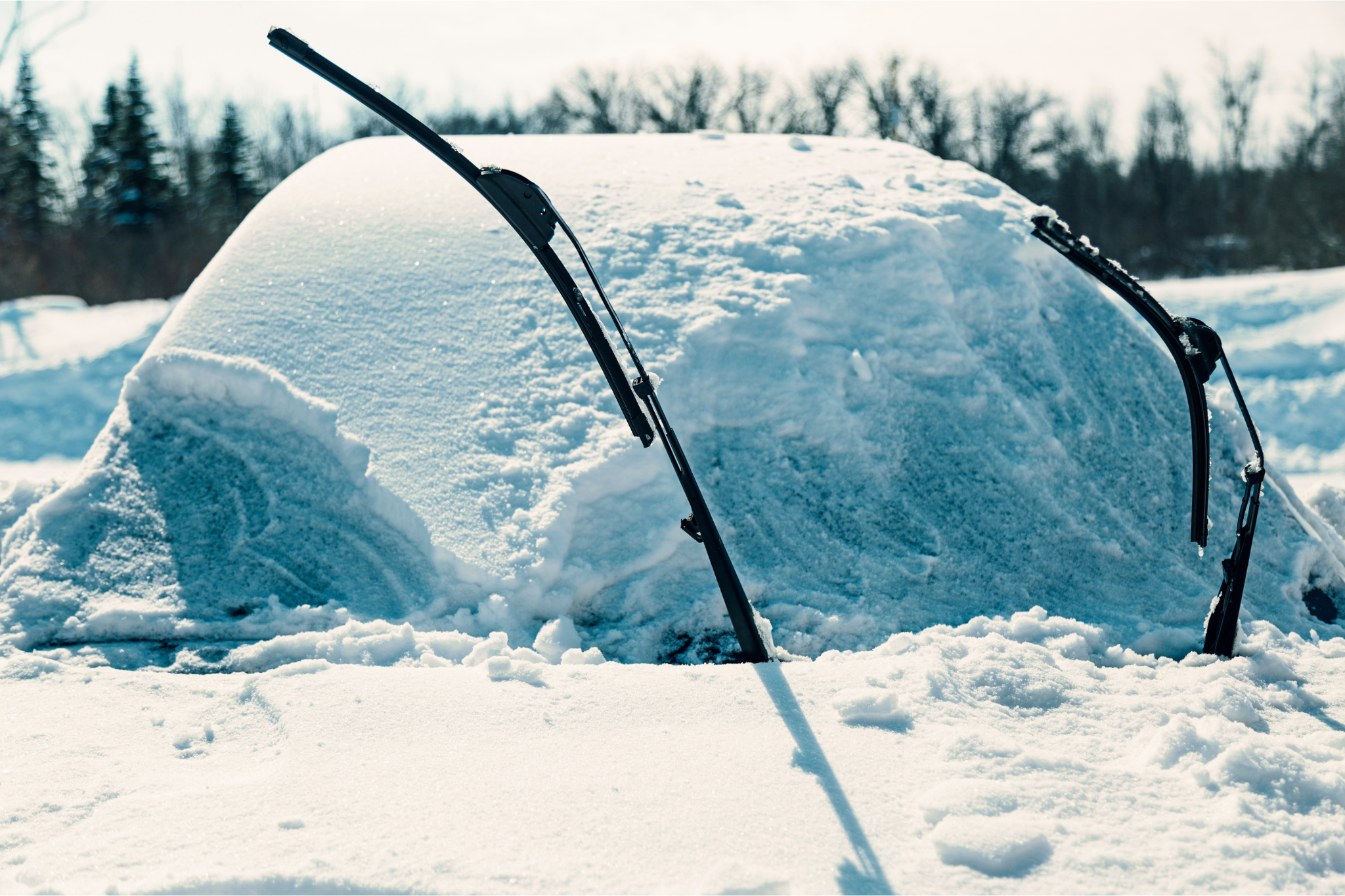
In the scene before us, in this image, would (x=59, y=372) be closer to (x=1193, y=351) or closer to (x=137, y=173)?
(x=1193, y=351)

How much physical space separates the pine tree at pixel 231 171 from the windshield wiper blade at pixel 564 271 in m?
27.5

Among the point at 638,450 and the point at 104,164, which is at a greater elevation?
the point at 104,164

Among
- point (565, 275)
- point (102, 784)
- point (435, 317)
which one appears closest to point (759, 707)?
point (565, 275)

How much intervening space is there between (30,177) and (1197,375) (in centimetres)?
3281

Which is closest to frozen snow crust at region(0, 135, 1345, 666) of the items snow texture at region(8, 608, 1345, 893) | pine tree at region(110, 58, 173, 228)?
snow texture at region(8, 608, 1345, 893)

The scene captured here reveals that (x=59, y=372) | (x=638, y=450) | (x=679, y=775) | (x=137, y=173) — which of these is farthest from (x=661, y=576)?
(x=137, y=173)

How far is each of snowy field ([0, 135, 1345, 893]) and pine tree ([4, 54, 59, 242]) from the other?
2789 centimetres

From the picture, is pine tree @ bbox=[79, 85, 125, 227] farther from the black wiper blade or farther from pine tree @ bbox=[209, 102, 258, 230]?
the black wiper blade

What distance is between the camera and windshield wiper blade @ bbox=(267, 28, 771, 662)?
8.39 ft

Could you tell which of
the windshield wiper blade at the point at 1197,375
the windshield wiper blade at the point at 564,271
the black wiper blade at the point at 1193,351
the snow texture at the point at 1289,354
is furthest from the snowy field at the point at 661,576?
the snow texture at the point at 1289,354

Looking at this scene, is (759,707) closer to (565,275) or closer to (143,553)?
(565,275)

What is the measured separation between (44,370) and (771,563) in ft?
28.8

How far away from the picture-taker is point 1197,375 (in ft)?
9.10

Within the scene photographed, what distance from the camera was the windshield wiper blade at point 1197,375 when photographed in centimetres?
264
